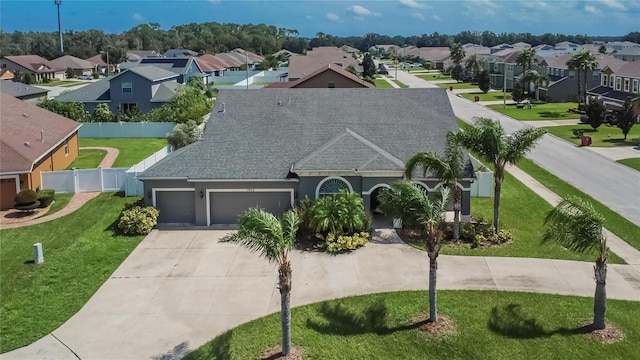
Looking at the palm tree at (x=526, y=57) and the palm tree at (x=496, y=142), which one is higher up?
the palm tree at (x=526, y=57)

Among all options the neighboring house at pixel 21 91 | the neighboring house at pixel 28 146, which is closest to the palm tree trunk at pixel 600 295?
the neighboring house at pixel 28 146

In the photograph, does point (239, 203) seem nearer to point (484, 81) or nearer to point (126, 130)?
point (126, 130)

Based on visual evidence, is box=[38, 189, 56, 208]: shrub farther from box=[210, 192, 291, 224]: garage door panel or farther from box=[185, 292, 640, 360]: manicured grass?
box=[185, 292, 640, 360]: manicured grass

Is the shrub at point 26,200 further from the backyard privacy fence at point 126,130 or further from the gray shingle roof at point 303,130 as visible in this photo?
the backyard privacy fence at point 126,130

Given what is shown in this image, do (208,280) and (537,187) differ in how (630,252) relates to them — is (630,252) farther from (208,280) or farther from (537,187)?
(208,280)

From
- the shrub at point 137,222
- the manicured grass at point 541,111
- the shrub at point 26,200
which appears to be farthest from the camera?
the manicured grass at point 541,111

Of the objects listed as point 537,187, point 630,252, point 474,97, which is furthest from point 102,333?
point 474,97
